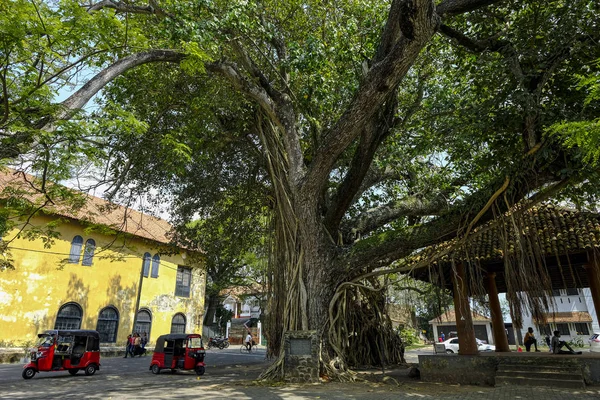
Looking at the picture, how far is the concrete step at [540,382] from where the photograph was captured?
7.16 metres

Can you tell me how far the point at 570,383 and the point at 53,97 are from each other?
33.3 feet

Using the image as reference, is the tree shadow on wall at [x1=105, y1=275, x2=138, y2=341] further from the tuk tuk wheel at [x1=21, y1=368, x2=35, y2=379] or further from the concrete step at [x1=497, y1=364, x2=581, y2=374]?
the concrete step at [x1=497, y1=364, x2=581, y2=374]

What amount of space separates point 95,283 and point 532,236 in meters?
18.4

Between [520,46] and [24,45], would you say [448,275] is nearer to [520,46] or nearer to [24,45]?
[520,46]

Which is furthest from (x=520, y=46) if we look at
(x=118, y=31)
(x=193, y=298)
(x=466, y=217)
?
(x=193, y=298)

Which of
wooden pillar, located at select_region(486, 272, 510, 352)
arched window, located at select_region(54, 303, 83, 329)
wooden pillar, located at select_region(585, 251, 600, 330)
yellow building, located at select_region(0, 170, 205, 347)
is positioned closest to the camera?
wooden pillar, located at select_region(585, 251, 600, 330)

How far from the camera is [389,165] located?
10664mm

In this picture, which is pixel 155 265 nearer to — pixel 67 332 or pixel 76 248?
pixel 76 248

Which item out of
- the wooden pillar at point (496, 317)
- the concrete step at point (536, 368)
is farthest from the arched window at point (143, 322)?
the concrete step at point (536, 368)

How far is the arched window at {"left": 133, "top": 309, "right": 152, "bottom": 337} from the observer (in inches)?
789

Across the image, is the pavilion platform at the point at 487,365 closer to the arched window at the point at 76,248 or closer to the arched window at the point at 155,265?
the arched window at the point at 76,248

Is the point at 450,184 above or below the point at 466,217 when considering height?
above

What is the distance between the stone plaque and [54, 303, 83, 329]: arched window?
1369cm

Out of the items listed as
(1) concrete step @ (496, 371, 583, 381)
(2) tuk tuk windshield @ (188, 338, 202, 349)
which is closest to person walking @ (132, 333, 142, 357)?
(2) tuk tuk windshield @ (188, 338, 202, 349)
